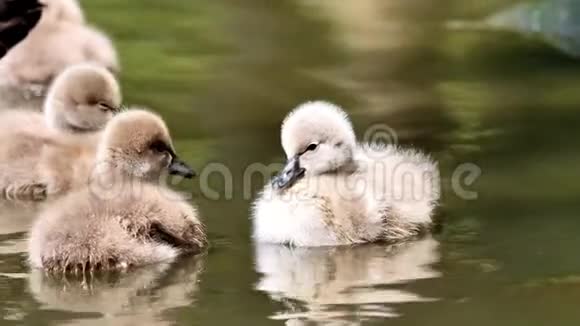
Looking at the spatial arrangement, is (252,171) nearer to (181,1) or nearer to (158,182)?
(158,182)

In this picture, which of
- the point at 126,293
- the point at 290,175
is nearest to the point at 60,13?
the point at 290,175

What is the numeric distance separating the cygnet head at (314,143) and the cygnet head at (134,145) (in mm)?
419

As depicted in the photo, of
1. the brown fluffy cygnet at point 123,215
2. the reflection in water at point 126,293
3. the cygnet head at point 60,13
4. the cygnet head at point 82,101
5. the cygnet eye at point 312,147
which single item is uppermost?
the cygnet head at point 60,13

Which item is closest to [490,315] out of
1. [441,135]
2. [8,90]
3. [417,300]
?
[417,300]

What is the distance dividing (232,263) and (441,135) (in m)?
1.87

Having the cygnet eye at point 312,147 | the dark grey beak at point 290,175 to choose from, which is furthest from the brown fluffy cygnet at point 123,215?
the cygnet eye at point 312,147

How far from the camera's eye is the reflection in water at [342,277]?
4285 millimetres

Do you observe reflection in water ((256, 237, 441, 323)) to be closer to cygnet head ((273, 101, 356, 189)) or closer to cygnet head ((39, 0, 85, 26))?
cygnet head ((273, 101, 356, 189))

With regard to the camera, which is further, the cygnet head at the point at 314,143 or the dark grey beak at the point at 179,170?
the dark grey beak at the point at 179,170

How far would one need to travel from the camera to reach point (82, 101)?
5957 mm

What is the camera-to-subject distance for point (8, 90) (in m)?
7.68

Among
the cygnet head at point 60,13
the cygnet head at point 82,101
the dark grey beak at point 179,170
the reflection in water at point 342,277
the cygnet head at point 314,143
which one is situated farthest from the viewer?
the cygnet head at point 60,13

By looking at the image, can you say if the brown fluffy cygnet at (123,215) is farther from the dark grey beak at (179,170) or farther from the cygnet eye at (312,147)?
the cygnet eye at (312,147)

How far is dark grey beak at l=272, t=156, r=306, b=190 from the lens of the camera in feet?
16.6
